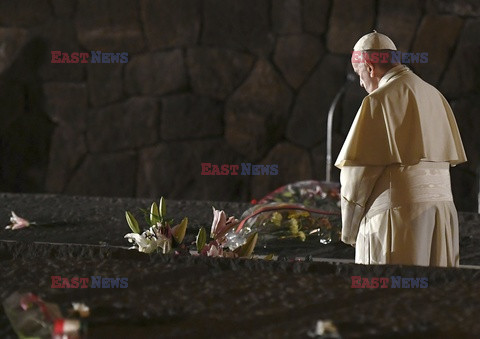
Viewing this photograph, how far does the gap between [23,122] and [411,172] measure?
3.74 m

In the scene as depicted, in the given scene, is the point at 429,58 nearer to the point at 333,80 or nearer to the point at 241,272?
the point at 333,80

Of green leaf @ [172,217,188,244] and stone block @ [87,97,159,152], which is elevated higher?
stone block @ [87,97,159,152]

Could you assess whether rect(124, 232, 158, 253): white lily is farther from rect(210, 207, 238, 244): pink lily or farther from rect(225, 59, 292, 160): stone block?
rect(225, 59, 292, 160): stone block

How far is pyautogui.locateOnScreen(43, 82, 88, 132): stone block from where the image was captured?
5.60 meters

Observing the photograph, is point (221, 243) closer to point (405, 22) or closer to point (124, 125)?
point (405, 22)

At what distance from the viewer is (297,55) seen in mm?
5352

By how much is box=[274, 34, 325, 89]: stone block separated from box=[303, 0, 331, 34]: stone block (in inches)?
2.1

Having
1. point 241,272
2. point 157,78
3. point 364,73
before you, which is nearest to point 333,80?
point 157,78

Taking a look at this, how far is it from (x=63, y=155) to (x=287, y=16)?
62.6 inches

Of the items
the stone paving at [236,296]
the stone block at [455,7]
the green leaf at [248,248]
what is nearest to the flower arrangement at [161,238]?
the green leaf at [248,248]

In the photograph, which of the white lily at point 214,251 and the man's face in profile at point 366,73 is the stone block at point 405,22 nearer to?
the man's face in profile at point 366,73

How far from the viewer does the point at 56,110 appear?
5664 mm
